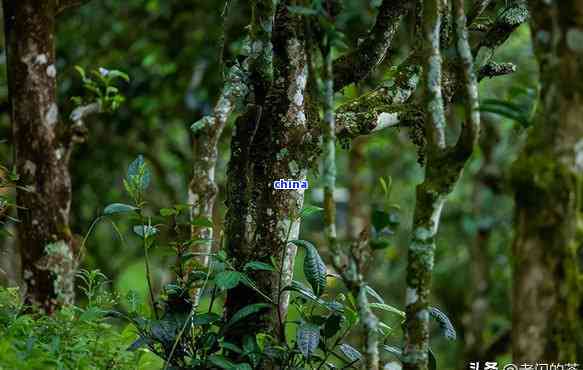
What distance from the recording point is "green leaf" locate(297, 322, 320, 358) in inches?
104

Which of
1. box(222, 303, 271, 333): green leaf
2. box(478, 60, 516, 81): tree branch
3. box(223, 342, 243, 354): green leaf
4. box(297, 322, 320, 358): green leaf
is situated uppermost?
box(478, 60, 516, 81): tree branch

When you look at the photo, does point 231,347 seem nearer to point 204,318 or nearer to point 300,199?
point 204,318

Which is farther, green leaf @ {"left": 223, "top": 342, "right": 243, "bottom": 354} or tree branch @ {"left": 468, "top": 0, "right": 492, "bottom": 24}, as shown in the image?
tree branch @ {"left": 468, "top": 0, "right": 492, "bottom": 24}

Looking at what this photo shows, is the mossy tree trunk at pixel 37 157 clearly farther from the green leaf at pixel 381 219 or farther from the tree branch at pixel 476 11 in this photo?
the tree branch at pixel 476 11

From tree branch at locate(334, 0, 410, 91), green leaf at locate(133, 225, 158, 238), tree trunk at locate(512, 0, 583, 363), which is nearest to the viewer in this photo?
tree trunk at locate(512, 0, 583, 363)

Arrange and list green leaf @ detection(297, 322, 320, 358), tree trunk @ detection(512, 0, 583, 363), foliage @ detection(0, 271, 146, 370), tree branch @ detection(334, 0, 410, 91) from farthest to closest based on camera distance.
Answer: tree branch @ detection(334, 0, 410, 91) → green leaf @ detection(297, 322, 320, 358) → foliage @ detection(0, 271, 146, 370) → tree trunk @ detection(512, 0, 583, 363)

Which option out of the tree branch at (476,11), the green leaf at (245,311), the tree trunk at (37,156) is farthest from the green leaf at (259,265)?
the tree branch at (476,11)

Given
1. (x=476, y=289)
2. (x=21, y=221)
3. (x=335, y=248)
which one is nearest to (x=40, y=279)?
(x=21, y=221)

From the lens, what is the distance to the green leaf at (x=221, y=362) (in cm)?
263

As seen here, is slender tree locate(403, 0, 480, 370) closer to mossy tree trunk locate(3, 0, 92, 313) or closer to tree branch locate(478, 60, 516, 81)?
tree branch locate(478, 60, 516, 81)

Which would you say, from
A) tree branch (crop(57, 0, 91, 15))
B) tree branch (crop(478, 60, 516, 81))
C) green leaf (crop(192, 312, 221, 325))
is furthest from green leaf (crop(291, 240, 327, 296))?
tree branch (crop(57, 0, 91, 15))

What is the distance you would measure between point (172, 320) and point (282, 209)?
0.55 m

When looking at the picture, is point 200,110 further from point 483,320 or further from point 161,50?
point 483,320

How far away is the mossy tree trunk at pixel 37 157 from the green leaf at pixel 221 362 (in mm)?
984
